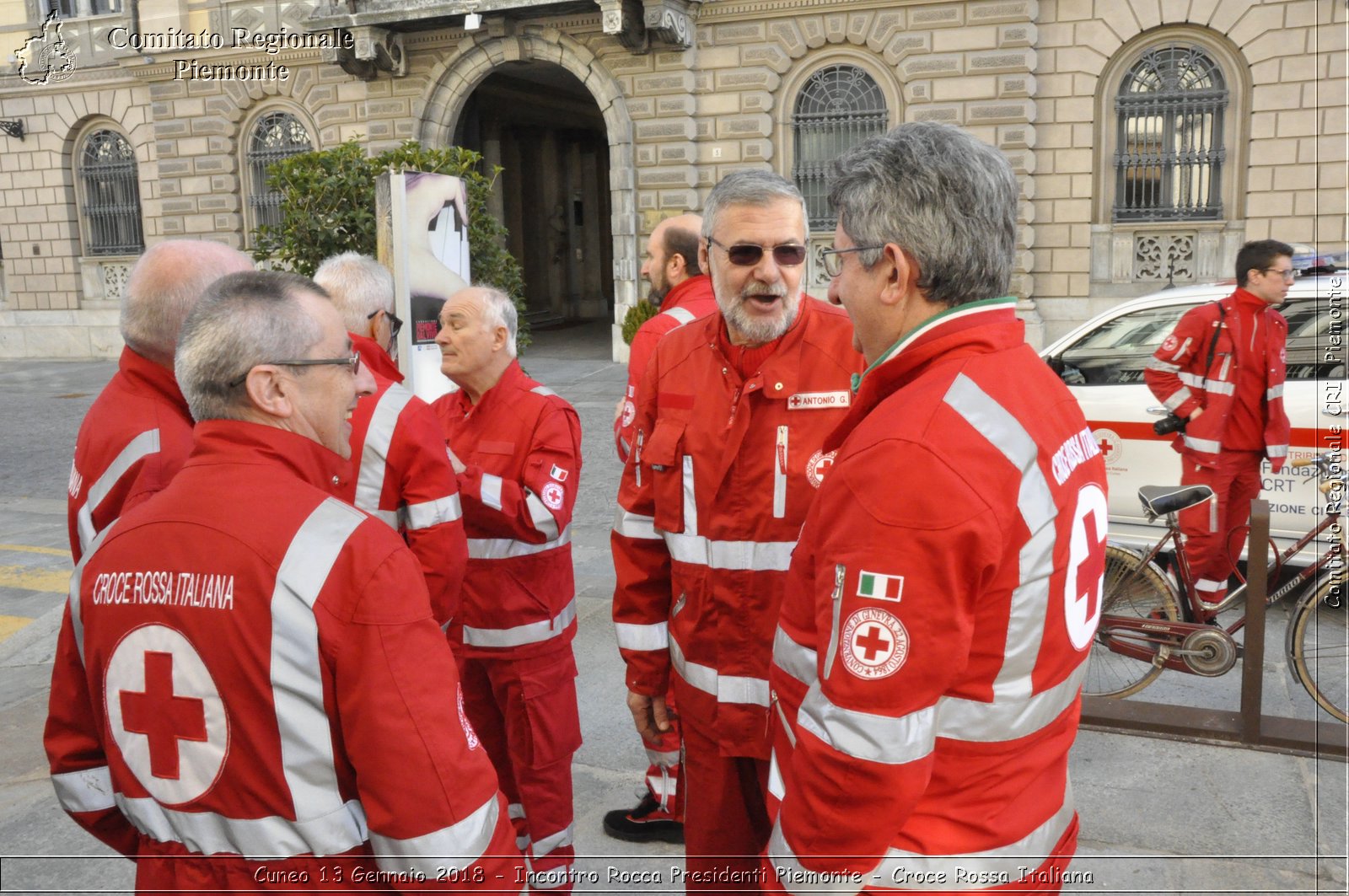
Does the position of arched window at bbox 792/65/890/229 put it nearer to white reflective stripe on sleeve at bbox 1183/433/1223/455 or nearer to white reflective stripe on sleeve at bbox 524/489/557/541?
white reflective stripe on sleeve at bbox 1183/433/1223/455

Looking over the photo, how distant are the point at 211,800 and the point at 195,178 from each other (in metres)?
21.5

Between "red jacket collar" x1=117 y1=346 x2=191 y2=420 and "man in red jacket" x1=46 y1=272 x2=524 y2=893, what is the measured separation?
117 centimetres

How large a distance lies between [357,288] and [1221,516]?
4612 millimetres

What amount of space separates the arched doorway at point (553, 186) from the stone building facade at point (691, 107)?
13.9 inches

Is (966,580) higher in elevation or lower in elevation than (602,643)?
higher

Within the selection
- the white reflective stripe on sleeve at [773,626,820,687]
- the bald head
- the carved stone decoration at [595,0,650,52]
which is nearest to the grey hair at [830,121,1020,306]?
the white reflective stripe on sleeve at [773,626,820,687]

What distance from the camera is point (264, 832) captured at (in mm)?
1724

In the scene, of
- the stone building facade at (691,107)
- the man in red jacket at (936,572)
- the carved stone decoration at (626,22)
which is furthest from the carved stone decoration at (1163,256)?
the man in red jacket at (936,572)

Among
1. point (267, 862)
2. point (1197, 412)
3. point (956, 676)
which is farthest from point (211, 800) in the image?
point (1197, 412)

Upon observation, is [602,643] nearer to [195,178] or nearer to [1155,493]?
[1155,493]

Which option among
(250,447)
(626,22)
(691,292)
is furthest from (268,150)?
(250,447)

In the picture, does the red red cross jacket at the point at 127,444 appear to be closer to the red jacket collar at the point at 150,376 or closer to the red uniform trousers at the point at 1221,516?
the red jacket collar at the point at 150,376

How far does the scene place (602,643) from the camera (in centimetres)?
592

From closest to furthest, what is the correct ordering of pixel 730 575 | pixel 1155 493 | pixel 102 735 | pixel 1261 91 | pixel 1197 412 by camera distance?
pixel 102 735 → pixel 730 575 → pixel 1155 493 → pixel 1197 412 → pixel 1261 91
